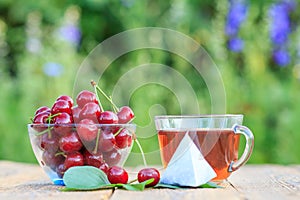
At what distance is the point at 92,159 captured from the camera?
4.44 feet

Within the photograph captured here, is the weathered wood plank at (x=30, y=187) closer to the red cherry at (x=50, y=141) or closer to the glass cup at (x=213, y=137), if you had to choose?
the red cherry at (x=50, y=141)

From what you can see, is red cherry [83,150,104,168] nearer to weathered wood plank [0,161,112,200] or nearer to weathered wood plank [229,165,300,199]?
weathered wood plank [0,161,112,200]

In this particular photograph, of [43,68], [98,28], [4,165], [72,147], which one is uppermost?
[98,28]

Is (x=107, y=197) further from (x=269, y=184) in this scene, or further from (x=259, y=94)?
(x=259, y=94)

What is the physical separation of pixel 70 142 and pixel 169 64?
2923mm

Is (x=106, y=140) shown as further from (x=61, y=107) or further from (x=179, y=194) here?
(x=179, y=194)

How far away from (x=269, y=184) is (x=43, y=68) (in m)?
2.65

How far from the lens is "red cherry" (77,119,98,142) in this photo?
132 cm

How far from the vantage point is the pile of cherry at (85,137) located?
4.37 ft

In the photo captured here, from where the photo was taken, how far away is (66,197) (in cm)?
116

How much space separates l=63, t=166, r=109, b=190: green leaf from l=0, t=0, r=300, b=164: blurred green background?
1629 millimetres

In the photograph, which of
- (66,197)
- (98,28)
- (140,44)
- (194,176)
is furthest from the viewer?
(98,28)

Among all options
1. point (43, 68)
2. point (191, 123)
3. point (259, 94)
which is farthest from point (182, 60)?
point (191, 123)

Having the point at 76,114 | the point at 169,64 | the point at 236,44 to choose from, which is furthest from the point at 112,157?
the point at 169,64
